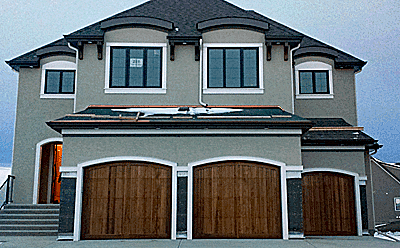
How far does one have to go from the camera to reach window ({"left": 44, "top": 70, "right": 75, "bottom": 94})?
17.4 meters

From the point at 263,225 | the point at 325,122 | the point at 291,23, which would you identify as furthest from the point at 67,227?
the point at 291,23

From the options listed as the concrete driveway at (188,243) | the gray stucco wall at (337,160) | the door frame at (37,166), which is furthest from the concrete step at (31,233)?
the gray stucco wall at (337,160)

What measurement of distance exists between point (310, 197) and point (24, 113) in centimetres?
1229

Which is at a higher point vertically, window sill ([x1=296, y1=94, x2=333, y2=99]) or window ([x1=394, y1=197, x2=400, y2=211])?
window sill ([x1=296, y1=94, x2=333, y2=99])

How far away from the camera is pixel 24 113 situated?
17188mm

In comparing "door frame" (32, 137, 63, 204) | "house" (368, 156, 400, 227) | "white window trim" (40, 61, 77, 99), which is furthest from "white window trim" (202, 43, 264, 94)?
"house" (368, 156, 400, 227)

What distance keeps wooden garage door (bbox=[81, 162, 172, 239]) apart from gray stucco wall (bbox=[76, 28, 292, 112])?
303 cm

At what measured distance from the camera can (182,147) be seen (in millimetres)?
12680

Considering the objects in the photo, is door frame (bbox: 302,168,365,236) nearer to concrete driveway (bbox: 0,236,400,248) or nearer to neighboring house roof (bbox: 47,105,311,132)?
concrete driveway (bbox: 0,236,400,248)

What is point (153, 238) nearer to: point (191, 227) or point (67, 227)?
point (191, 227)

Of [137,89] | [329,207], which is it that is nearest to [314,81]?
[329,207]

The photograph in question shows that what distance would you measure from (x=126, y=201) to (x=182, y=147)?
2402mm

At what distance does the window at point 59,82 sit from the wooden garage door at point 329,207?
419 inches

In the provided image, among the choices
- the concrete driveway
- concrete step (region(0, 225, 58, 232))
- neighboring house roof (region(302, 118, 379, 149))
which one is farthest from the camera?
neighboring house roof (region(302, 118, 379, 149))
